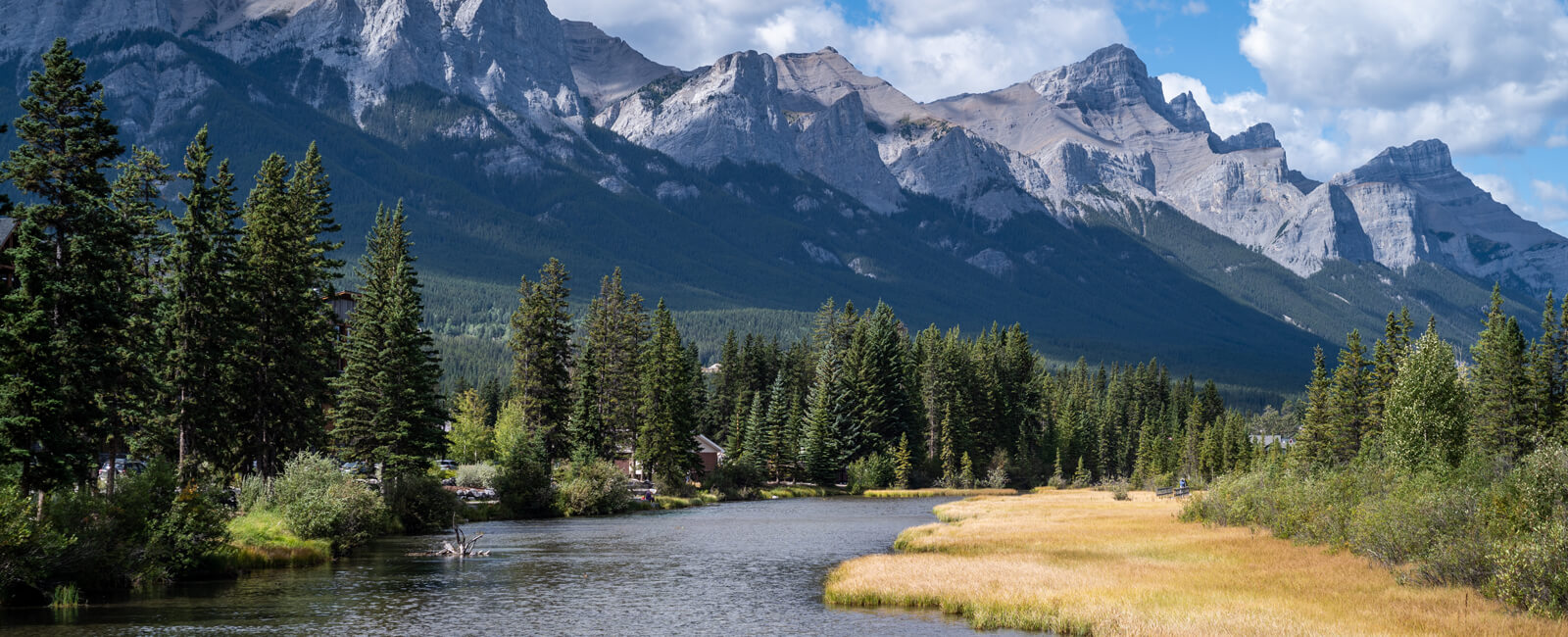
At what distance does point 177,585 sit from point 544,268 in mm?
55006

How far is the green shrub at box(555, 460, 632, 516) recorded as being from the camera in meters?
88.2

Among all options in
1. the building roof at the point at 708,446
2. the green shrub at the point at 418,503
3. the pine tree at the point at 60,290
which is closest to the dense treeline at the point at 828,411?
the building roof at the point at 708,446

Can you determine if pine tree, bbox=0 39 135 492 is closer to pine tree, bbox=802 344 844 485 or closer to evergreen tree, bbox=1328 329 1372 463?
pine tree, bbox=802 344 844 485

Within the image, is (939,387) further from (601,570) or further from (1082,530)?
(601,570)

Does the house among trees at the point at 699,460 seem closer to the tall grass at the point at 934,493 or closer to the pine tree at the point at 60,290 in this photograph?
the tall grass at the point at 934,493

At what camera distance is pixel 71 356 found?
133 feet

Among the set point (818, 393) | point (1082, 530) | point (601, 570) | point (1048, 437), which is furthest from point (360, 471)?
point (1048, 437)

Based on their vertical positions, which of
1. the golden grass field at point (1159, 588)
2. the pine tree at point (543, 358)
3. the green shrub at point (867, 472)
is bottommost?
the golden grass field at point (1159, 588)

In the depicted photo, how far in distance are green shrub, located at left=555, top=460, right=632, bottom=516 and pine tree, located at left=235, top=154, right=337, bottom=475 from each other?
22.4 m

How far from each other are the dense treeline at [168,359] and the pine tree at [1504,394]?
7388 cm

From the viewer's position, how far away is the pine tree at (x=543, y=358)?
316ft

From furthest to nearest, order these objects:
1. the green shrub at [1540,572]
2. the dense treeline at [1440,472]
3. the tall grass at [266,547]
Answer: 1. the tall grass at [266,547]
2. the dense treeline at [1440,472]
3. the green shrub at [1540,572]

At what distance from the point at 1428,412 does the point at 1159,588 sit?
38.9 metres

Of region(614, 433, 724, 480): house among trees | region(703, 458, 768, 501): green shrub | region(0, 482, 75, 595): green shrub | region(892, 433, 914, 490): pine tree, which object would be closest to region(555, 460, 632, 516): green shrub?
region(614, 433, 724, 480): house among trees
